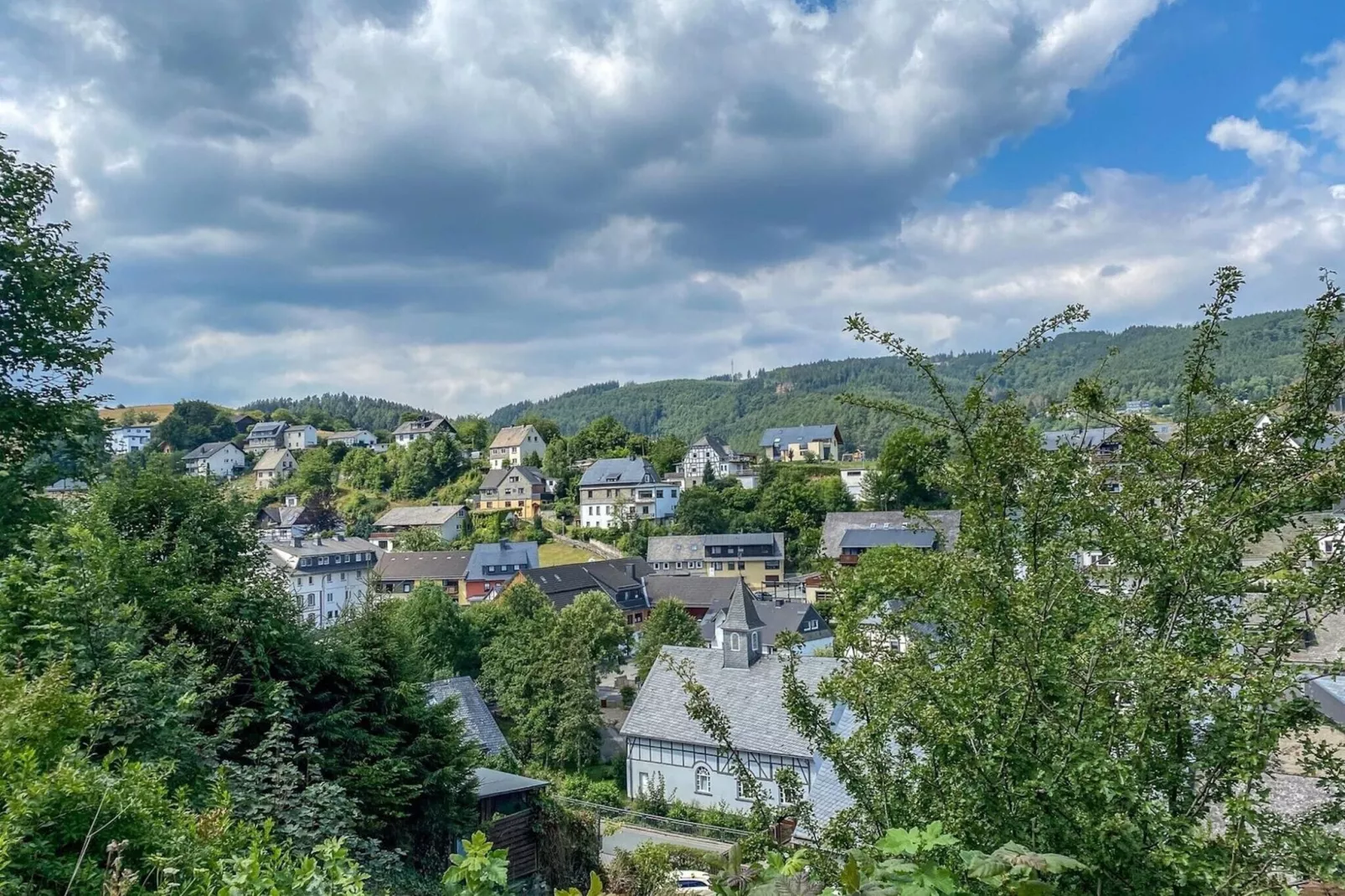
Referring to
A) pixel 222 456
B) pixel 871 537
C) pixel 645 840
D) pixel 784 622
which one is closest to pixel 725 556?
pixel 871 537

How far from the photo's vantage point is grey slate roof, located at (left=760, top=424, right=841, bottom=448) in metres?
97.8

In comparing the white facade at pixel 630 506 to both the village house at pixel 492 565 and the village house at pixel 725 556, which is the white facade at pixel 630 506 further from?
the village house at pixel 492 565

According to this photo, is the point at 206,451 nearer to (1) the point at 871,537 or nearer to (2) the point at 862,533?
(2) the point at 862,533

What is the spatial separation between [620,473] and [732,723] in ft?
176

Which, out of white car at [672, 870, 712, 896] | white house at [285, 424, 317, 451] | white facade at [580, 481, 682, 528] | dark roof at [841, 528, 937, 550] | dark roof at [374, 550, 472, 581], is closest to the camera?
white car at [672, 870, 712, 896]

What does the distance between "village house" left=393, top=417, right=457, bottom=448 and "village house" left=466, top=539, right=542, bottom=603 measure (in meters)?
45.8

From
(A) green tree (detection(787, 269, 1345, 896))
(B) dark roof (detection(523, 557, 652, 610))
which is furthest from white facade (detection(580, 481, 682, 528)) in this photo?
(A) green tree (detection(787, 269, 1345, 896))

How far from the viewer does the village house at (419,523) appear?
242 feet

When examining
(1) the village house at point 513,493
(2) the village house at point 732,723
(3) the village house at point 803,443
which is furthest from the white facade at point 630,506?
(2) the village house at point 732,723

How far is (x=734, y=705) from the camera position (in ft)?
84.4

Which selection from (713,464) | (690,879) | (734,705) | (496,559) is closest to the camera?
(690,879)

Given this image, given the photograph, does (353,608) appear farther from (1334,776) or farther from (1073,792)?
(1334,776)

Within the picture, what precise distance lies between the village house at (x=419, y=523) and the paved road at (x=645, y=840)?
5350cm

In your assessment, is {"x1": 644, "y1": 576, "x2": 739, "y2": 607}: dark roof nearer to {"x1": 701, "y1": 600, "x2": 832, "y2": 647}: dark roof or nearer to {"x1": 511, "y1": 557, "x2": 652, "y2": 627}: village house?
{"x1": 511, "y1": 557, "x2": 652, "y2": 627}: village house
